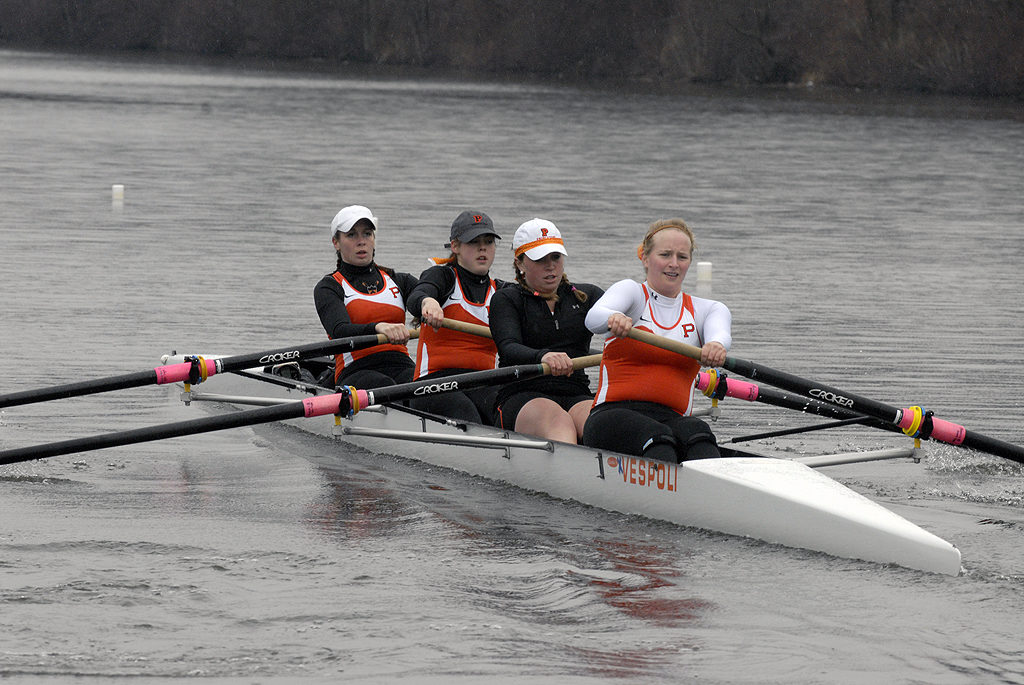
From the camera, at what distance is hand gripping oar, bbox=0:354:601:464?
798cm

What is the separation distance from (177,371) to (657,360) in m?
3.11

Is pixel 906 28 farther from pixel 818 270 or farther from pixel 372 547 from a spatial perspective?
pixel 372 547

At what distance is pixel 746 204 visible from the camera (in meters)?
24.4

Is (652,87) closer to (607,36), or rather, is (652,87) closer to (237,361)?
(607,36)

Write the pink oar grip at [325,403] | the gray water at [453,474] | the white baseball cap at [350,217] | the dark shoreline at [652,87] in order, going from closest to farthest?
the gray water at [453,474] → the pink oar grip at [325,403] → the white baseball cap at [350,217] → the dark shoreline at [652,87]

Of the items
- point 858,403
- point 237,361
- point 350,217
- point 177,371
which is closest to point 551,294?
point 350,217

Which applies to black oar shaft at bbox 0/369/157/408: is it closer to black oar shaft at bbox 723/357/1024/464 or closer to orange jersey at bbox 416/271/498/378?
orange jersey at bbox 416/271/498/378

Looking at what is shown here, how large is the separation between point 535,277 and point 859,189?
19.2m

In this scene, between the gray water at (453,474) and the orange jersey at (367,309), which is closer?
the gray water at (453,474)

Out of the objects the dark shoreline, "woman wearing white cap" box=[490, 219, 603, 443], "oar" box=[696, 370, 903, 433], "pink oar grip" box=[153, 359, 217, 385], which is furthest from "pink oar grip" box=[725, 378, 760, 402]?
the dark shoreline

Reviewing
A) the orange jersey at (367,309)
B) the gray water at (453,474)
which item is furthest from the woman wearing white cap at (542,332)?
the orange jersey at (367,309)

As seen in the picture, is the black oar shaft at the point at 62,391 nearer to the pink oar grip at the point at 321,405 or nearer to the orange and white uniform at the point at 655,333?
the pink oar grip at the point at 321,405

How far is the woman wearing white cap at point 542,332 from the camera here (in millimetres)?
8586

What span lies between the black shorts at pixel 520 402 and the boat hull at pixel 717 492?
0.13m
